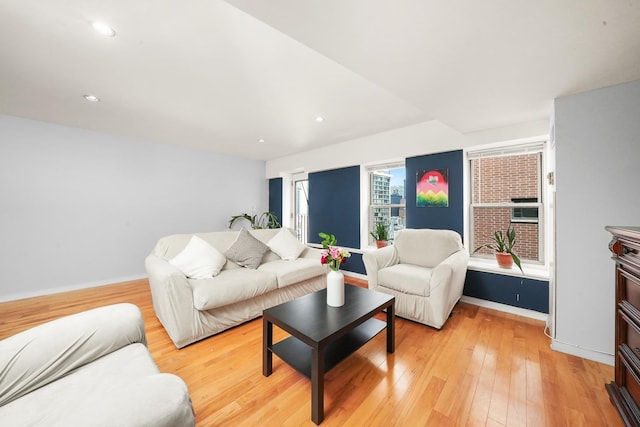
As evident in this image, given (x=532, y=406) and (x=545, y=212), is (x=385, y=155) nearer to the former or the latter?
(x=545, y=212)

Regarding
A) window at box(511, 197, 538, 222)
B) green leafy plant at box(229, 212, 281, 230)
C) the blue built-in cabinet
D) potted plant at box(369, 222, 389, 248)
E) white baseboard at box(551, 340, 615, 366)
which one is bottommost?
white baseboard at box(551, 340, 615, 366)


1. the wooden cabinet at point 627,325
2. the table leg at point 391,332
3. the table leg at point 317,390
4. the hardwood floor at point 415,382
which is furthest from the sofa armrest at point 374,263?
the wooden cabinet at point 627,325

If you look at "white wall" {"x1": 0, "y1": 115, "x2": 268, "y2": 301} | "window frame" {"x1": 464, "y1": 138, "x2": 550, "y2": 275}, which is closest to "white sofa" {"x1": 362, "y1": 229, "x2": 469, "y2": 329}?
"window frame" {"x1": 464, "y1": 138, "x2": 550, "y2": 275}

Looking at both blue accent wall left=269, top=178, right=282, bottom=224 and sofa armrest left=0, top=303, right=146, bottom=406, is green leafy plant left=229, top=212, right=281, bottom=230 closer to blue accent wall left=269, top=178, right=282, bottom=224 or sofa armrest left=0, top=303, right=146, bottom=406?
blue accent wall left=269, top=178, right=282, bottom=224

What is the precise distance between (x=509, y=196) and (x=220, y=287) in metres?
3.56

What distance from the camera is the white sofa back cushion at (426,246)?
2836mm

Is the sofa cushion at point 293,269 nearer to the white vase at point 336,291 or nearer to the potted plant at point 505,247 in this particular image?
the white vase at point 336,291

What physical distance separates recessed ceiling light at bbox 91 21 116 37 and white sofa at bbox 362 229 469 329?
2.92 metres

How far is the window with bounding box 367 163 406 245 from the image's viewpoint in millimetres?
3947

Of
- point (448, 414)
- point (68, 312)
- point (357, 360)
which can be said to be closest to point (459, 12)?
point (448, 414)

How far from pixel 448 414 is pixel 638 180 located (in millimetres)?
2205

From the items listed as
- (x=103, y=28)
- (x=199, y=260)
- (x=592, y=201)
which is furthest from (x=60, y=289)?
(x=592, y=201)

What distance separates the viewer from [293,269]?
2.83 m

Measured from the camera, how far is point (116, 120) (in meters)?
3.28
